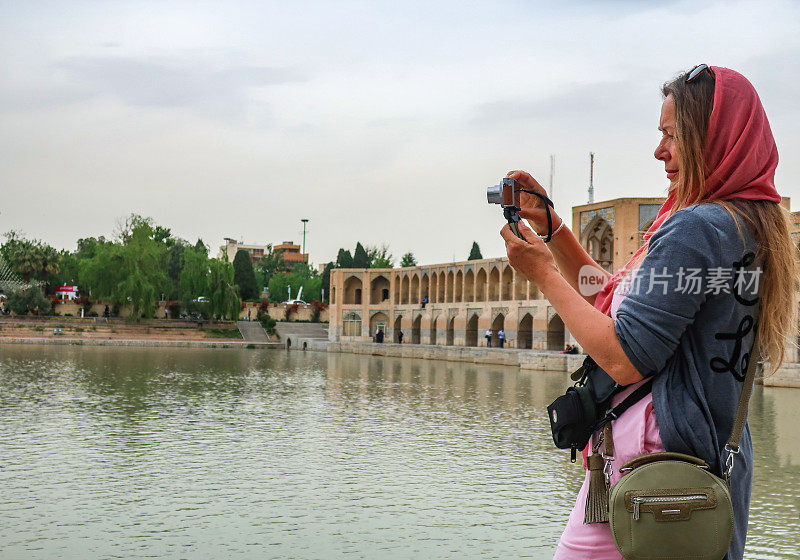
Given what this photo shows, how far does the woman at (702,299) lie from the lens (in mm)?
1089

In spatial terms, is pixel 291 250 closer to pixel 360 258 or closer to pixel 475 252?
pixel 360 258

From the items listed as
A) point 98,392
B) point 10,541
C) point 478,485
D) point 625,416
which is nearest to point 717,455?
point 625,416

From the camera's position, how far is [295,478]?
493 cm

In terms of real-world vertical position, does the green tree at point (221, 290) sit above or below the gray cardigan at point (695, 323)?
above

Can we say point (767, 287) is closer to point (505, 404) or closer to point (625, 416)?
point (625, 416)

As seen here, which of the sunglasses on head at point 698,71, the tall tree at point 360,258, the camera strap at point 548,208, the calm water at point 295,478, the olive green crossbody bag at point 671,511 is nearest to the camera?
Answer: the olive green crossbody bag at point 671,511

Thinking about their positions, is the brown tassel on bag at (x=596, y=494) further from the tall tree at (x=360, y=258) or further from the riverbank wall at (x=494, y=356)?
the tall tree at (x=360, y=258)

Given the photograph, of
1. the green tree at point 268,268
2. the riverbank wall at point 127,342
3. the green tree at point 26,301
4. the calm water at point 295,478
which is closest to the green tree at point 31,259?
the green tree at point 26,301

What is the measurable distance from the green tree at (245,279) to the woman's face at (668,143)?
4409cm

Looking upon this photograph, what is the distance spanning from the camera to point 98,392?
10227 millimetres

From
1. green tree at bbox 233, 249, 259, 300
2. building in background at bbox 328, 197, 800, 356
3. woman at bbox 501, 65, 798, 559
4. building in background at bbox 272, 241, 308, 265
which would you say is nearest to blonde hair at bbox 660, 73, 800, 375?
woman at bbox 501, 65, 798, 559

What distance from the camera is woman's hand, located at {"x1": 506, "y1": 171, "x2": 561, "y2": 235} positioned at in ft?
4.66

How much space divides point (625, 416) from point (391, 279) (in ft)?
112

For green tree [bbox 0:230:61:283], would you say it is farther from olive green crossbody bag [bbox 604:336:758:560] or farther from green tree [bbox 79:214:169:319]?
olive green crossbody bag [bbox 604:336:758:560]
